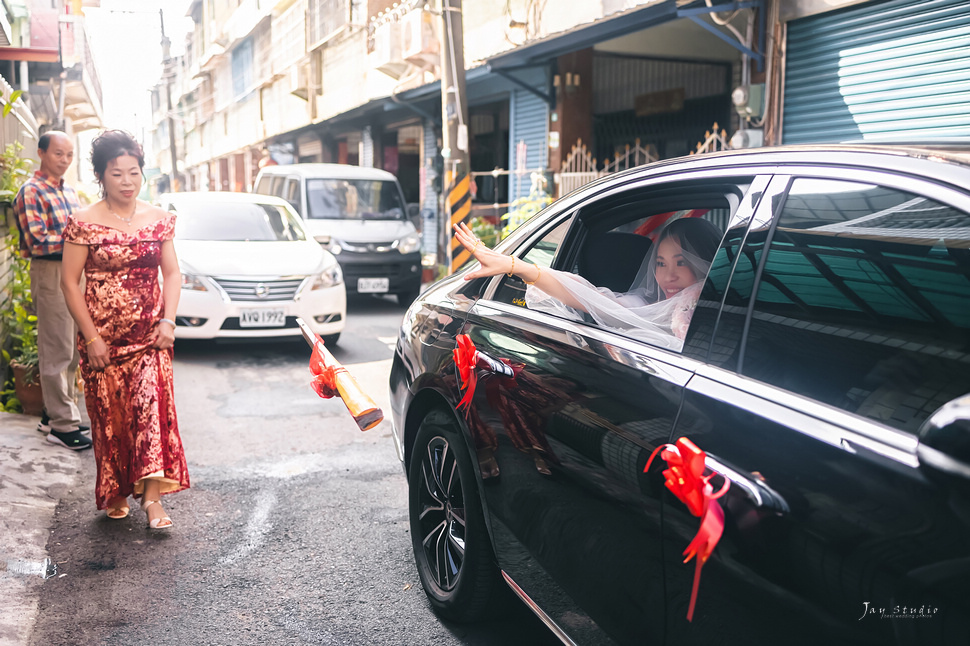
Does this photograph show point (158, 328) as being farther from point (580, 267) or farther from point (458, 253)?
point (458, 253)

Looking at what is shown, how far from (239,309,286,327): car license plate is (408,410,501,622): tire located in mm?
5138

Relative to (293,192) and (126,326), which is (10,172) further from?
(293,192)

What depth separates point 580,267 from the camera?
3.25m

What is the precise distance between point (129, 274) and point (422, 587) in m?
1.98

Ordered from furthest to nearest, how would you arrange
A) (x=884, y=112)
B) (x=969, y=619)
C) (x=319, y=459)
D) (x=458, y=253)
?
(x=458, y=253) → (x=884, y=112) → (x=319, y=459) → (x=969, y=619)

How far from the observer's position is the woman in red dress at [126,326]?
12.8ft

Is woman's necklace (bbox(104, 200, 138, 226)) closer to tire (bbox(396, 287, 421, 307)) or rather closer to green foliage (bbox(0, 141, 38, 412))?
green foliage (bbox(0, 141, 38, 412))

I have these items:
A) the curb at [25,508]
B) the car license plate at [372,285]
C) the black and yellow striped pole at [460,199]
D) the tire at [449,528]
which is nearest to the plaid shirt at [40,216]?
the curb at [25,508]

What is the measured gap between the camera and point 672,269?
299cm

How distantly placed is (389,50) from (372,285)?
745cm

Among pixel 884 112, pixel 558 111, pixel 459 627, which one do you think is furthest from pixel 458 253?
pixel 459 627

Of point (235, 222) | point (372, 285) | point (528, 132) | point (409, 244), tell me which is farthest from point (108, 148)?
point (528, 132)

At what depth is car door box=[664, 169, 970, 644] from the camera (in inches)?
55.3

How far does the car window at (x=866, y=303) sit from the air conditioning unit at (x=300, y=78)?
2519 centimetres
